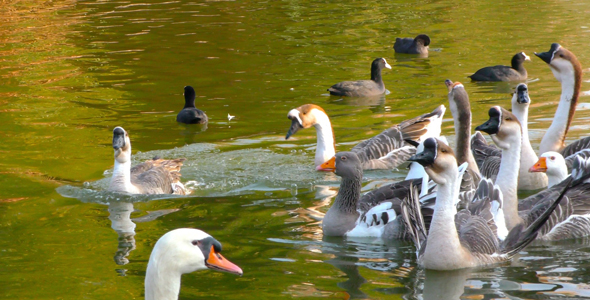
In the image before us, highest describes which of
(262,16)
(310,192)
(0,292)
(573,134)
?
(262,16)

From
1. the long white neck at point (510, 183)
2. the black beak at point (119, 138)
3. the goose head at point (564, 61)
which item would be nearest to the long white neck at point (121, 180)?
the black beak at point (119, 138)

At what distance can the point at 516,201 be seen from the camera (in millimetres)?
8586

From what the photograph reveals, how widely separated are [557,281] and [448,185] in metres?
1.29

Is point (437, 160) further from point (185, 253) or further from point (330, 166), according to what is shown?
point (185, 253)

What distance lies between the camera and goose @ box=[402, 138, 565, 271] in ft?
24.1

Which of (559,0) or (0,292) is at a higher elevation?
(559,0)

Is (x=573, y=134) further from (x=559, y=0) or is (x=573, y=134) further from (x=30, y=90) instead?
(x=559, y=0)

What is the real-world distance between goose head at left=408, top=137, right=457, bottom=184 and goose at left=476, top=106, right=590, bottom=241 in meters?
1.34

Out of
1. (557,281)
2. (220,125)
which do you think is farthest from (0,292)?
(220,125)

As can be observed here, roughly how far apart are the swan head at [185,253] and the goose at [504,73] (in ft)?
Answer: 43.1

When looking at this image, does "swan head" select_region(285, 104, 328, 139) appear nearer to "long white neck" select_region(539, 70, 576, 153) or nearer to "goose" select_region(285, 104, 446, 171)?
"goose" select_region(285, 104, 446, 171)

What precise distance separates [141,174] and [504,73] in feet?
31.0

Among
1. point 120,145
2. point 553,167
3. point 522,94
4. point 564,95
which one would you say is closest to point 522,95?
point 522,94

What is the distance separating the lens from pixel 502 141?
8.60 metres
